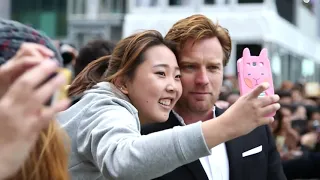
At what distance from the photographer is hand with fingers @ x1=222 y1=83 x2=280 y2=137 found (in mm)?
1725

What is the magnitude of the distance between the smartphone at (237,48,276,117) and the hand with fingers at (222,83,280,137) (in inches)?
7.9

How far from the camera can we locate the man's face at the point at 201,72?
8.64ft

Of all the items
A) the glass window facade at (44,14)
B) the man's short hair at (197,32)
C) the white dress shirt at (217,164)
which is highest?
the man's short hair at (197,32)

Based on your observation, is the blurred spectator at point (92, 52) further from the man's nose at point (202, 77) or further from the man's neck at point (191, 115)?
the man's nose at point (202, 77)

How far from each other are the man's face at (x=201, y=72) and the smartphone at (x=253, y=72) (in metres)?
A: 0.45

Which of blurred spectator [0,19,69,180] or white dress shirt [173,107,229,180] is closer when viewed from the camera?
blurred spectator [0,19,69,180]

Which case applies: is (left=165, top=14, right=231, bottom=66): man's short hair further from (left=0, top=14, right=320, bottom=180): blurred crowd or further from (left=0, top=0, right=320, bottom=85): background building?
(left=0, top=0, right=320, bottom=85): background building

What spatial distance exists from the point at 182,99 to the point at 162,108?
0.47m

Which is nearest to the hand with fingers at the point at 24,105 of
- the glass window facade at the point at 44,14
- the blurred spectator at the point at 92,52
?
the blurred spectator at the point at 92,52

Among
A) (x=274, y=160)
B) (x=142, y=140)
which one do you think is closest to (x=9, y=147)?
(x=142, y=140)

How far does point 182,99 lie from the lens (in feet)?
9.01

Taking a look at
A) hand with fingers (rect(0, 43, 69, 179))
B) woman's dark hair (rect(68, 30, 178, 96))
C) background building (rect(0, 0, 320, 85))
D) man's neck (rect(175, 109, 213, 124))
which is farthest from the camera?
background building (rect(0, 0, 320, 85))

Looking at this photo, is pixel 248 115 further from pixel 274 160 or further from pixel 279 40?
pixel 279 40

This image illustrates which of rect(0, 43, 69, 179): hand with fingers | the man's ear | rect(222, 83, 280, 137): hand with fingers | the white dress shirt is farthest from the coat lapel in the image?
rect(0, 43, 69, 179): hand with fingers
